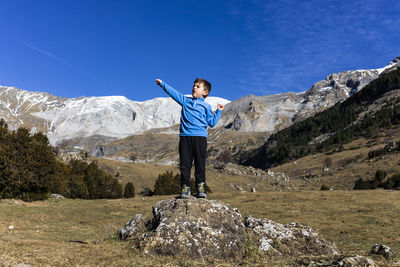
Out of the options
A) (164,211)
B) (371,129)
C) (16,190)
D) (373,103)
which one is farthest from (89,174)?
(373,103)

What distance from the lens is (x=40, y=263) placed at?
506 centimetres

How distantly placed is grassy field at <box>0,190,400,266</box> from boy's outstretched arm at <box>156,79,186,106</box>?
4.07m

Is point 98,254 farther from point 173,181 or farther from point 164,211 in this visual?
point 173,181

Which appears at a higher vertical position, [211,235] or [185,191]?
[185,191]

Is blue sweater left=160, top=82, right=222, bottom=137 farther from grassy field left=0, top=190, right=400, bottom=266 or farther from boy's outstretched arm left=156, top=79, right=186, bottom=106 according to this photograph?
grassy field left=0, top=190, right=400, bottom=266

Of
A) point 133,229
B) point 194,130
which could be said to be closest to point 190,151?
point 194,130

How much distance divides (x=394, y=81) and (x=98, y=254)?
5935 inches

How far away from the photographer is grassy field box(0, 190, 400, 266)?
5648mm

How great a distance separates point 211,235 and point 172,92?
4.13 m

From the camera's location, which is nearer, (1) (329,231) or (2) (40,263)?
(2) (40,263)

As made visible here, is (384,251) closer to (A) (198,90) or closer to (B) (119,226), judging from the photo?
(A) (198,90)

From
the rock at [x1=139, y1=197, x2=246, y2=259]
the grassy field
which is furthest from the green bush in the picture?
the rock at [x1=139, y1=197, x2=246, y2=259]

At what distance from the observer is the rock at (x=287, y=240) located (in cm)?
732

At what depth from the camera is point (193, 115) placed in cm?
796
